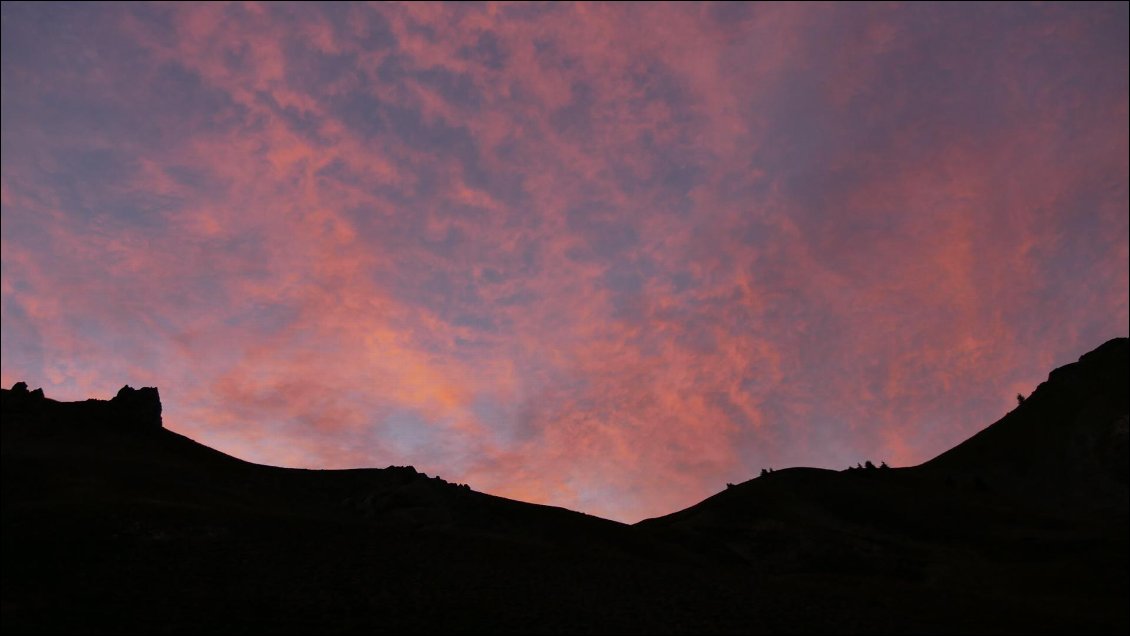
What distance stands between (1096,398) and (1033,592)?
9910cm

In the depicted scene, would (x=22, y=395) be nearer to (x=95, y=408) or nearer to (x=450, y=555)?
(x=95, y=408)

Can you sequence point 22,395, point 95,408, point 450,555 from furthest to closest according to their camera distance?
point 95,408 < point 22,395 < point 450,555

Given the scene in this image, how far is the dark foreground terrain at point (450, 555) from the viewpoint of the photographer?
31.7 m

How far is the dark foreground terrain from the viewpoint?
3172 centimetres

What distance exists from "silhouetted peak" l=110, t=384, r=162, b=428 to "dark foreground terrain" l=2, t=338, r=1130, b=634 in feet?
0.48

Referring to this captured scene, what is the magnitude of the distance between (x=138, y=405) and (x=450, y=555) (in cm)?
4432

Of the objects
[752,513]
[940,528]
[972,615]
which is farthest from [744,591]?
[940,528]

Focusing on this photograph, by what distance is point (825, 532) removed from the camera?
250 ft

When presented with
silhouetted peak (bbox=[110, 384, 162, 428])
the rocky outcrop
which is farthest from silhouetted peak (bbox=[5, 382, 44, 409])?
silhouetted peak (bbox=[110, 384, 162, 428])

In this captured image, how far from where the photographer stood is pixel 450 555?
42.3 meters

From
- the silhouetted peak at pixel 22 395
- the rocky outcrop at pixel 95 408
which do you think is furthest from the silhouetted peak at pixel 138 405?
the silhouetted peak at pixel 22 395

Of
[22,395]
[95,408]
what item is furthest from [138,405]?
[22,395]

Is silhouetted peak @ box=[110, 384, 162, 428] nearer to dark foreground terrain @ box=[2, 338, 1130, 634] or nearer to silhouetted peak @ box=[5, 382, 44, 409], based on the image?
dark foreground terrain @ box=[2, 338, 1130, 634]

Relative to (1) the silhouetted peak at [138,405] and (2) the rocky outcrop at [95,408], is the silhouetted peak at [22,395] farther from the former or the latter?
(1) the silhouetted peak at [138,405]
